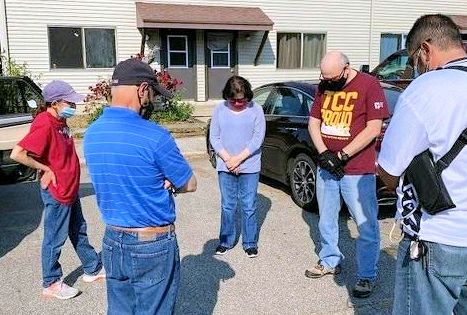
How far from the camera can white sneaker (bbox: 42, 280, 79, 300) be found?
387 cm

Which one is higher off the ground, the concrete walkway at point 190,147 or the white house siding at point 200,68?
the white house siding at point 200,68

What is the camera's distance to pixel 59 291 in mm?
3891

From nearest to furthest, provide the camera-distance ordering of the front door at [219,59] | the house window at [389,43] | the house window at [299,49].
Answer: the front door at [219,59]
the house window at [299,49]
the house window at [389,43]

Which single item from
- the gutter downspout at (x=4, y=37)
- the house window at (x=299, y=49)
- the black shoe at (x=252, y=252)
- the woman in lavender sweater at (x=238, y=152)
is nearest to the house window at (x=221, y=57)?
the house window at (x=299, y=49)

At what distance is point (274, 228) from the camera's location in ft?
18.2

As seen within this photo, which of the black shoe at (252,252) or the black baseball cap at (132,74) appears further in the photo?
the black shoe at (252,252)

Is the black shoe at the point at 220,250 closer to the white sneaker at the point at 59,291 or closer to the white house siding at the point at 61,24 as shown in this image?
the white sneaker at the point at 59,291

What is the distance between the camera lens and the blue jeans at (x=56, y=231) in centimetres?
376

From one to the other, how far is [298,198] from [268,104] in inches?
60.9

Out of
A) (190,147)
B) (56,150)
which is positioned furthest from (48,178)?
(190,147)

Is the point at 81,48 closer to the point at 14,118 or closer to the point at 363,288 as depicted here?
the point at 14,118

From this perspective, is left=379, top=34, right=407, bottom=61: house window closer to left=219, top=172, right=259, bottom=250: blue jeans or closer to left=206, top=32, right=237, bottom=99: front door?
left=206, top=32, right=237, bottom=99: front door

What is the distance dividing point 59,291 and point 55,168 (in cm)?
102

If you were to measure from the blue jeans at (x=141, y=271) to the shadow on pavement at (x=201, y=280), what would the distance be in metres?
1.21
